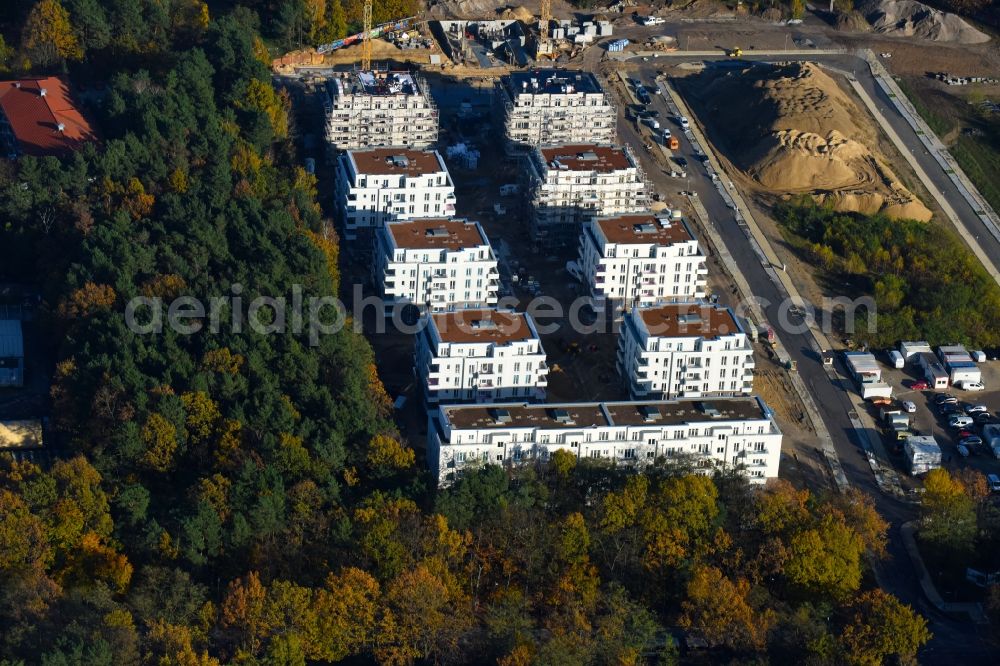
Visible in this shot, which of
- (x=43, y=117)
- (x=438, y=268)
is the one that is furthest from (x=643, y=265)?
(x=43, y=117)

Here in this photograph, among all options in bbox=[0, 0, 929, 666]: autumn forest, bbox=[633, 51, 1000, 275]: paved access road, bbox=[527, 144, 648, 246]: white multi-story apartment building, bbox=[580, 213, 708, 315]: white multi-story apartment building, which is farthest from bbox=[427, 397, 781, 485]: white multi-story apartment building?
bbox=[633, 51, 1000, 275]: paved access road

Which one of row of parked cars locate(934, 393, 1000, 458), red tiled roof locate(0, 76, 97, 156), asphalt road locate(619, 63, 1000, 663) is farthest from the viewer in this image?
red tiled roof locate(0, 76, 97, 156)

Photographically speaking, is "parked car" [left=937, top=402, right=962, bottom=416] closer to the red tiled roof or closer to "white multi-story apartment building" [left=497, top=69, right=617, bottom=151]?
"white multi-story apartment building" [left=497, top=69, right=617, bottom=151]

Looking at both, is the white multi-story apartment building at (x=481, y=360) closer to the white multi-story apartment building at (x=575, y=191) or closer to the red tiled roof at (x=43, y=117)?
the white multi-story apartment building at (x=575, y=191)

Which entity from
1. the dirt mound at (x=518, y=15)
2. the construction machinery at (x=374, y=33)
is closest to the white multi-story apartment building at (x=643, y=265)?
the construction machinery at (x=374, y=33)

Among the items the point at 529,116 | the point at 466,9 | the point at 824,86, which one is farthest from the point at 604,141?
the point at 466,9
